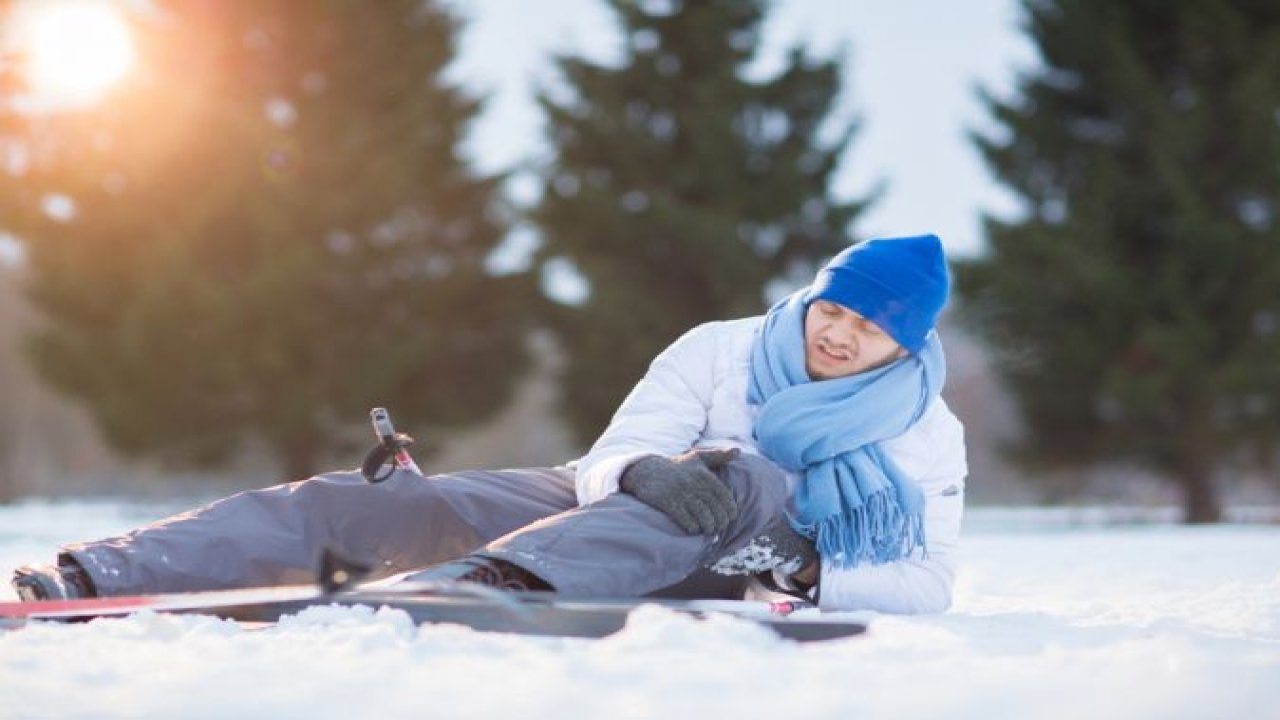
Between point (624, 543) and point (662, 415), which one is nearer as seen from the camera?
point (624, 543)

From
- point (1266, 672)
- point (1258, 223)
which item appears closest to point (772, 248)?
point (1258, 223)

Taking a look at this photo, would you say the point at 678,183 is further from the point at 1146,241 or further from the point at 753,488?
the point at 753,488

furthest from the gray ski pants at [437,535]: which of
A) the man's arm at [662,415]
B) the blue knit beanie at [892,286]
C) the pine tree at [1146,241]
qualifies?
the pine tree at [1146,241]

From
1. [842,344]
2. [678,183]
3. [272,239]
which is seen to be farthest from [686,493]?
[272,239]

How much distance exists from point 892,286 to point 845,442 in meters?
0.33

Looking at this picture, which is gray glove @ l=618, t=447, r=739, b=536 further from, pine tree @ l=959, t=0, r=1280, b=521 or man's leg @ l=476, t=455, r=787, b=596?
pine tree @ l=959, t=0, r=1280, b=521

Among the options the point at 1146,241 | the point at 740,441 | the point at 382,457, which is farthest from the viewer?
the point at 1146,241

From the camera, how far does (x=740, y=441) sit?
102 inches

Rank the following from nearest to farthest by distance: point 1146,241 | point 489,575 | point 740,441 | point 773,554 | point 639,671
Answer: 1. point 639,671
2. point 489,575
3. point 773,554
4. point 740,441
5. point 1146,241

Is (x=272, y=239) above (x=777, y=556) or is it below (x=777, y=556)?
above

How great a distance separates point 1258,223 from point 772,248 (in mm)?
4536

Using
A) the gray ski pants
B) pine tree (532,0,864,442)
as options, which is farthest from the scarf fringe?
pine tree (532,0,864,442)

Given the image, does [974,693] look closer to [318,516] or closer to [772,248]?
[318,516]

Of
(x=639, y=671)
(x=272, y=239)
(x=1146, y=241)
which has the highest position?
(x=272, y=239)
